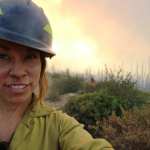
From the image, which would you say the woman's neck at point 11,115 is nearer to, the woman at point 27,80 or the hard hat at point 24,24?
the woman at point 27,80

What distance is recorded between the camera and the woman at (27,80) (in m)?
3.27

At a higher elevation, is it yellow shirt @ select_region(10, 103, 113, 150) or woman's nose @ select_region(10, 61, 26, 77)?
woman's nose @ select_region(10, 61, 26, 77)

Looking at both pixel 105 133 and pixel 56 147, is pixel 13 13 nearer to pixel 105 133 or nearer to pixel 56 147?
pixel 56 147

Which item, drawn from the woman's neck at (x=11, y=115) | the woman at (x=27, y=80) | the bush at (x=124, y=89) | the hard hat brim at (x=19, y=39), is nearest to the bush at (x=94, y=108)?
the bush at (x=124, y=89)

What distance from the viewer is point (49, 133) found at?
3305mm

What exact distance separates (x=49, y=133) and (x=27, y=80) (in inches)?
11.9

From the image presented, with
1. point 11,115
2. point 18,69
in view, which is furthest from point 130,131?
point 18,69

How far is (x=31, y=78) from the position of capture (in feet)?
11.0

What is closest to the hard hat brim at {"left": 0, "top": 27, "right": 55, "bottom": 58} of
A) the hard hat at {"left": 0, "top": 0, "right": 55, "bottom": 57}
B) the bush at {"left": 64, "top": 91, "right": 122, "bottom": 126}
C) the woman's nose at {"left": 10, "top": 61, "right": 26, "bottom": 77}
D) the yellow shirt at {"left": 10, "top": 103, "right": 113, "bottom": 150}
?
the hard hat at {"left": 0, "top": 0, "right": 55, "bottom": 57}

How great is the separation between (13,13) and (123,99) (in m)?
10.6

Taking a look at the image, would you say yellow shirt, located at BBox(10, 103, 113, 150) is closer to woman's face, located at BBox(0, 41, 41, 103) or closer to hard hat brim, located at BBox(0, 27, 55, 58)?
woman's face, located at BBox(0, 41, 41, 103)

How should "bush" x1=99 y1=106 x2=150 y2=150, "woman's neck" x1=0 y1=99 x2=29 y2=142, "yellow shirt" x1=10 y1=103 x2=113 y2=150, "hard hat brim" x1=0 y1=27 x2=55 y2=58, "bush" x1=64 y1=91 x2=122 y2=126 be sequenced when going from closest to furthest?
1. "yellow shirt" x1=10 y1=103 x2=113 y2=150
2. "hard hat brim" x1=0 y1=27 x2=55 y2=58
3. "woman's neck" x1=0 y1=99 x2=29 y2=142
4. "bush" x1=99 y1=106 x2=150 y2=150
5. "bush" x1=64 y1=91 x2=122 y2=126

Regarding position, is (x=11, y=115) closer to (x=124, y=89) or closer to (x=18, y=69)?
(x=18, y=69)

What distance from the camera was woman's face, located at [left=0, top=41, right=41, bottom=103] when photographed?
3283mm
